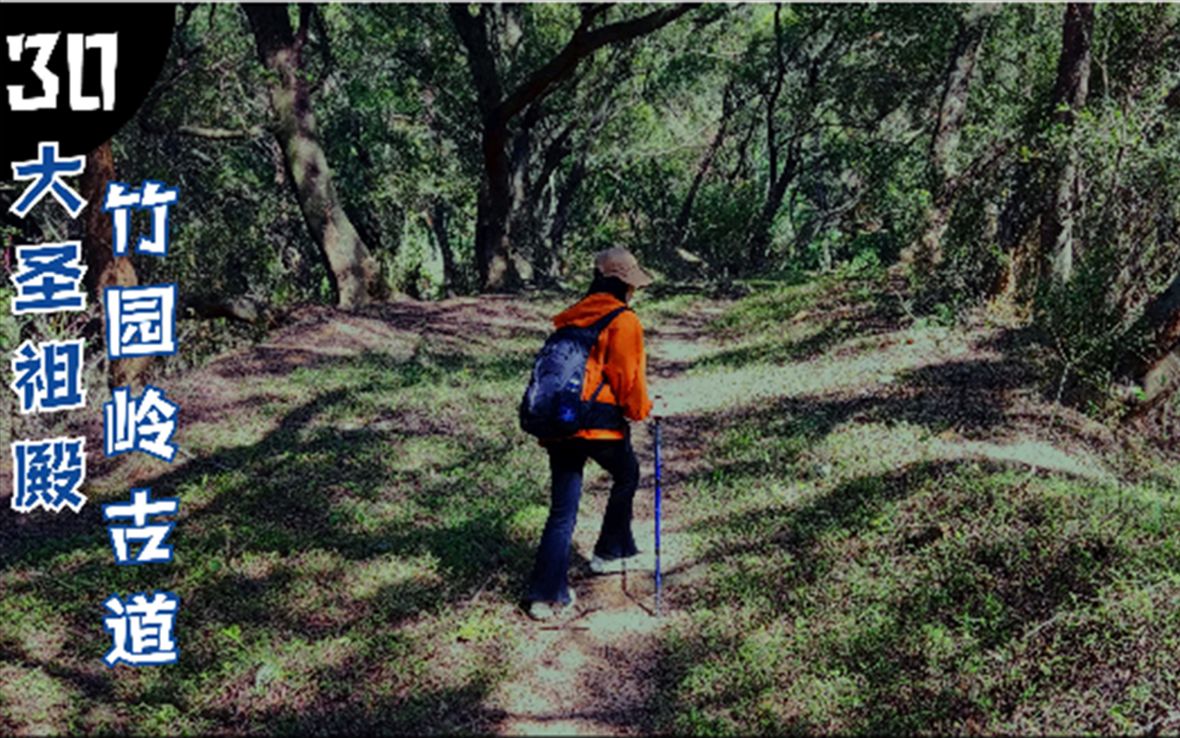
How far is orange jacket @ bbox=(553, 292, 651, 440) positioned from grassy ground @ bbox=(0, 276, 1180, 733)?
1.64 metres

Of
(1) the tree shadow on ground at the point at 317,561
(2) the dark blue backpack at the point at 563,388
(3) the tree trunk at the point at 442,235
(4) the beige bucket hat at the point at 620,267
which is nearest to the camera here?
(1) the tree shadow on ground at the point at 317,561

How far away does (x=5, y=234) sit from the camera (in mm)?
12523

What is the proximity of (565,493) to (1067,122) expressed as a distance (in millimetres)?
9118

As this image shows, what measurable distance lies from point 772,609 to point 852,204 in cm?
2359

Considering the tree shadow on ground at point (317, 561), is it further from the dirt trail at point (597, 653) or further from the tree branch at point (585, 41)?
the tree branch at point (585, 41)

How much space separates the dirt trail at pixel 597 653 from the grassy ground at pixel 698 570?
0.08 metres

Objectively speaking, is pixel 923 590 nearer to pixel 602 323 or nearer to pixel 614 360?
pixel 614 360

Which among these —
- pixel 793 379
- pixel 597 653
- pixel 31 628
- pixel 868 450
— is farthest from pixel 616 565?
pixel 793 379

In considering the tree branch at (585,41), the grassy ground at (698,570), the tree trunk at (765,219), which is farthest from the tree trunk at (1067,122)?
the tree trunk at (765,219)

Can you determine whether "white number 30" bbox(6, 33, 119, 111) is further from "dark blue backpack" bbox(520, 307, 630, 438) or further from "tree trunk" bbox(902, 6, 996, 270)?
"tree trunk" bbox(902, 6, 996, 270)

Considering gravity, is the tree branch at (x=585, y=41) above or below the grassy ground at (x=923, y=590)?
above

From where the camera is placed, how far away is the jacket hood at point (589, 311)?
6438mm

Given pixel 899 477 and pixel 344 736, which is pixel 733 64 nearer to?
pixel 899 477

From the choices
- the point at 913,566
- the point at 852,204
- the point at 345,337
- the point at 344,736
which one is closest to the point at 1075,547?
the point at 913,566
